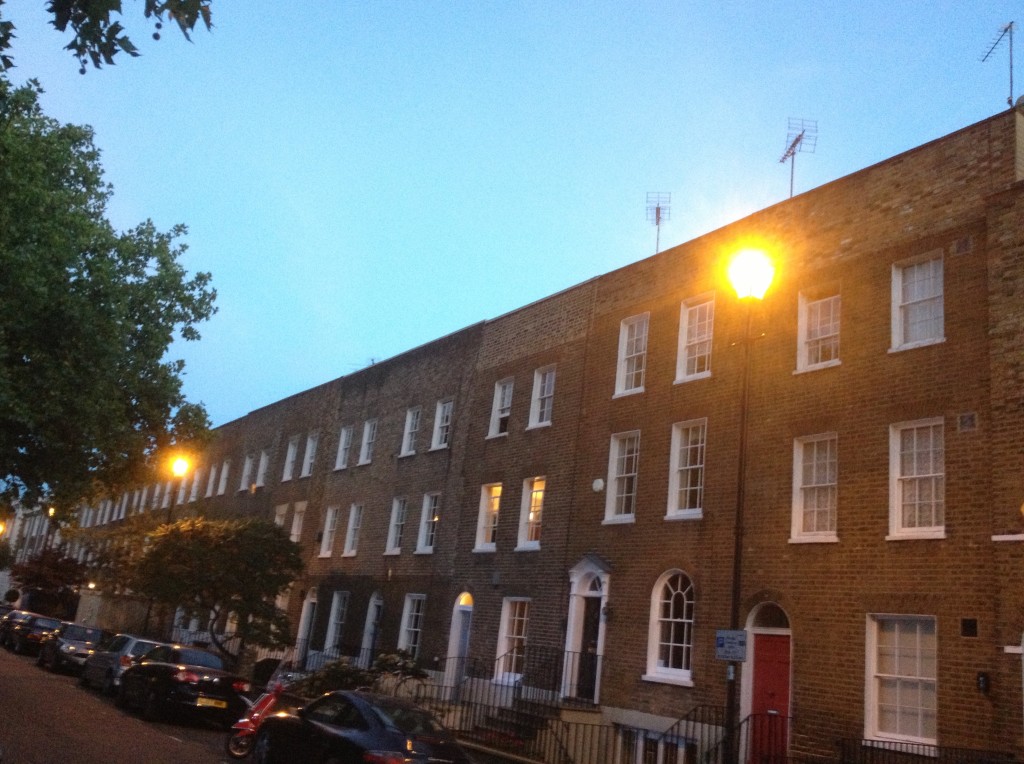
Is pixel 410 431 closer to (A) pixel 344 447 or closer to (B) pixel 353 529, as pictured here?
(B) pixel 353 529

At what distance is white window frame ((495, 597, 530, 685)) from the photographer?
23.0 m

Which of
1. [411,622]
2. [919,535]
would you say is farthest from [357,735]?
[411,622]

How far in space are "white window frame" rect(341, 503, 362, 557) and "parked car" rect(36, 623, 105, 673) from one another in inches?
Result: 315

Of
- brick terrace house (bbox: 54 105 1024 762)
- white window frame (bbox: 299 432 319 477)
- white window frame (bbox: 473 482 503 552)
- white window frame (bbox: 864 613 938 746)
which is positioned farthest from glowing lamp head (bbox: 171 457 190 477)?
white window frame (bbox: 864 613 938 746)

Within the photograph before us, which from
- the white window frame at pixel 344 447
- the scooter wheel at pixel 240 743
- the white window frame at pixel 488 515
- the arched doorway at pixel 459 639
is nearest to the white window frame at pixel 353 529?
the white window frame at pixel 344 447

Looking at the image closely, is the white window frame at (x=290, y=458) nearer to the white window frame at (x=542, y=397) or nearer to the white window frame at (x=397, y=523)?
the white window frame at (x=397, y=523)

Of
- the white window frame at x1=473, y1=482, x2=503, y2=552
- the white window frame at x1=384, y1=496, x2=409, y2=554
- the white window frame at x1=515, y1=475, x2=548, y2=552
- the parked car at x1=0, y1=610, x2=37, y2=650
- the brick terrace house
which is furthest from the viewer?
the parked car at x1=0, y1=610, x2=37, y2=650

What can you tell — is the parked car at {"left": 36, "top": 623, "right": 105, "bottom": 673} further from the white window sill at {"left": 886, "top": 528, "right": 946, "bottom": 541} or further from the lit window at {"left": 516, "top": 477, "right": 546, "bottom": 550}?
the white window sill at {"left": 886, "top": 528, "right": 946, "bottom": 541}

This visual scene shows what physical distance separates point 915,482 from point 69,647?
24.1 m

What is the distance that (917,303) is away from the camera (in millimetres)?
16547

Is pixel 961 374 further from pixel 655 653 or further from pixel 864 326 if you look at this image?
pixel 655 653

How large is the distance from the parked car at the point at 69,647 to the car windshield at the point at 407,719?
19.0m

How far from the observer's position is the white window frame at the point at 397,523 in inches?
1179

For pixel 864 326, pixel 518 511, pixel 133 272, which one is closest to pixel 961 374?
pixel 864 326
